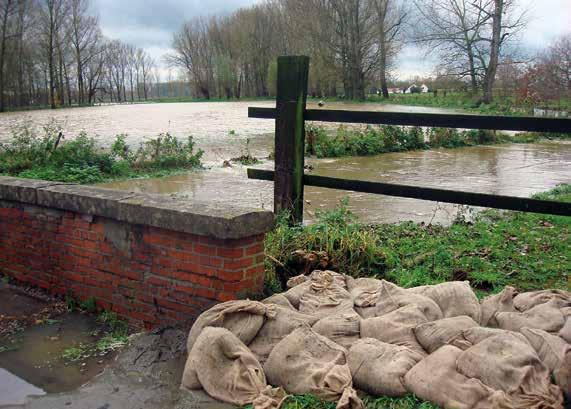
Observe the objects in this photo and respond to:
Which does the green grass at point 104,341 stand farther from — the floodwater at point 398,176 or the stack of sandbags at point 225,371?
the floodwater at point 398,176

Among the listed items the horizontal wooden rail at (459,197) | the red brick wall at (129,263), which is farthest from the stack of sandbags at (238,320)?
the horizontal wooden rail at (459,197)

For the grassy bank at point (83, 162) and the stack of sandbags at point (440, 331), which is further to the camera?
the grassy bank at point (83, 162)

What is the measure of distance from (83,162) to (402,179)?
22.2 feet

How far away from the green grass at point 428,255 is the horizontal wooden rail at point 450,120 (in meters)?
0.90

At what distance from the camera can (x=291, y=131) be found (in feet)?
16.4

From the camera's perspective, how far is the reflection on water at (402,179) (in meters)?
8.39

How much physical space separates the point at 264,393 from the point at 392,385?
2.14 ft

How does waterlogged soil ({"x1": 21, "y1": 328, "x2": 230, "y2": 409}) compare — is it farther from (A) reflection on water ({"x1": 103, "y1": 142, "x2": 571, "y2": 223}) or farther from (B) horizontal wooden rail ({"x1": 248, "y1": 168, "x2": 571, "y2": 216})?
(A) reflection on water ({"x1": 103, "y1": 142, "x2": 571, "y2": 223})

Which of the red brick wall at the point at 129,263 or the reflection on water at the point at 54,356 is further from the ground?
the red brick wall at the point at 129,263

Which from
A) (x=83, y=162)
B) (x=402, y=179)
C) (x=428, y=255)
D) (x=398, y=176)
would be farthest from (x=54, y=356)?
(x=398, y=176)

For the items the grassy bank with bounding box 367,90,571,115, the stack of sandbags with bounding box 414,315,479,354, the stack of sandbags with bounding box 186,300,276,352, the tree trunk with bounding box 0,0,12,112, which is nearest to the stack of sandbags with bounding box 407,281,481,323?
the stack of sandbags with bounding box 414,315,479,354

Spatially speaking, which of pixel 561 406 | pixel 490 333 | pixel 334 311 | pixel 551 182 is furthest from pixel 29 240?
pixel 551 182

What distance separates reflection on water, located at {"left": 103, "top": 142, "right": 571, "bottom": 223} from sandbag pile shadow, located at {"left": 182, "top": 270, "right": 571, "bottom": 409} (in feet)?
10.4

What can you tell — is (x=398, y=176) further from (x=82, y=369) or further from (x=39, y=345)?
(x=82, y=369)
